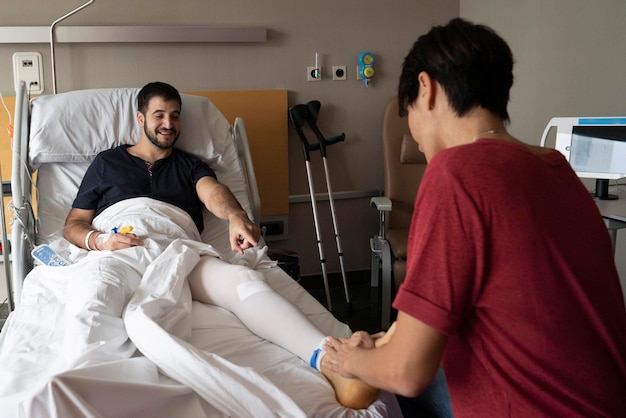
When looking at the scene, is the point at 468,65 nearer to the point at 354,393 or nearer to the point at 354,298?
the point at 354,393

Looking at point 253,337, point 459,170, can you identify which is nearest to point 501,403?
point 459,170

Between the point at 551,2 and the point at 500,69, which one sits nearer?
the point at 500,69

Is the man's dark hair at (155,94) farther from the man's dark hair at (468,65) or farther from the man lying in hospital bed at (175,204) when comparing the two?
the man's dark hair at (468,65)

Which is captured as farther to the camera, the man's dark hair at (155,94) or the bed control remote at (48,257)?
the man's dark hair at (155,94)

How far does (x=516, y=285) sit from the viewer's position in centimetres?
81

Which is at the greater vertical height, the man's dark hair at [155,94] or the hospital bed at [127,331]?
the man's dark hair at [155,94]

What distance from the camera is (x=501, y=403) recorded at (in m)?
0.87

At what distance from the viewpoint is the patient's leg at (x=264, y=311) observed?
4.27 ft

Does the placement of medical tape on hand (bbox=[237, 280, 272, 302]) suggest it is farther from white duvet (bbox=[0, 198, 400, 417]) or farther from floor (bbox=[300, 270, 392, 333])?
floor (bbox=[300, 270, 392, 333])

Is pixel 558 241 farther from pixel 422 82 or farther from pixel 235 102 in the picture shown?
pixel 235 102

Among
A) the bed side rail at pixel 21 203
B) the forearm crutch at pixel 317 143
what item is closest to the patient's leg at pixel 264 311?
the bed side rail at pixel 21 203

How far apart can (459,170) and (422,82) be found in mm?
221

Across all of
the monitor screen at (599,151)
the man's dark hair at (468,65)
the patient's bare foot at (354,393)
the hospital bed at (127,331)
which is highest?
the man's dark hair at (468,65)

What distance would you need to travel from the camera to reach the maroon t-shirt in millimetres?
796
